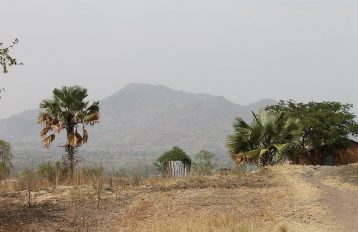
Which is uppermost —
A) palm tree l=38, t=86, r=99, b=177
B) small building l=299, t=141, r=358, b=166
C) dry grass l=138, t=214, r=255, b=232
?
palm tree l=38, t=86, r=99, b=177

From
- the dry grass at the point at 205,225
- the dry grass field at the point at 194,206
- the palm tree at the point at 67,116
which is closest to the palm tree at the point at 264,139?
the dry grass field at the point at 194,206

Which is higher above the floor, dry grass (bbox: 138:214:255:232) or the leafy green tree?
the leafy green tree

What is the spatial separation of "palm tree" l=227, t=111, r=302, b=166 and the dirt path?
84.3 inches

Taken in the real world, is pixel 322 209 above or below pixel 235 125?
below

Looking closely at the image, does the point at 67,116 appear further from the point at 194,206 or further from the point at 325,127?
the point at 325,127

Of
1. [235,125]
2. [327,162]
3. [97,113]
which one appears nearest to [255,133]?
[235,125]

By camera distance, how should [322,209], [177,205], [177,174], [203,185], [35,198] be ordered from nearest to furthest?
1. [322,209]
2. [177,205]
3. [35,198]
4. [203,185]
5. [177,174]

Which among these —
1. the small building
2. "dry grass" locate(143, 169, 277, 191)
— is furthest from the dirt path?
the small building

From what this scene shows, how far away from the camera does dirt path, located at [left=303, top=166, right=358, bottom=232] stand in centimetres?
1390

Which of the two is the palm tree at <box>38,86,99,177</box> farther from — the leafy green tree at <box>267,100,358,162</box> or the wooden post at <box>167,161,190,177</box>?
the leafy green tree at <box>267,100,358,162</box>

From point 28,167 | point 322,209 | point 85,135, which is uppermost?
point 85,135

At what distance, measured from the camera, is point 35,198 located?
62.1 ft

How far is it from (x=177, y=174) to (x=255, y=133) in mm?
4916

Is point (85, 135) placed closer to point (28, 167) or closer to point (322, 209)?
point (28, 167)
